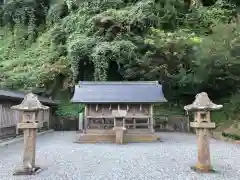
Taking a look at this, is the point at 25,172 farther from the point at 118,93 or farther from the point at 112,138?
the point at 118,93

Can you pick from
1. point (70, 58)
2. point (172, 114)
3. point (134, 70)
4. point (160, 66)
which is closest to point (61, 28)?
point (70, 58)

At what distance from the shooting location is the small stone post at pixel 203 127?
720 cm

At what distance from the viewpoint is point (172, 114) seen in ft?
62.8

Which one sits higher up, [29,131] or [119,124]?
[29,131]

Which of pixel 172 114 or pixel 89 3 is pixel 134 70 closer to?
pixel 172 114

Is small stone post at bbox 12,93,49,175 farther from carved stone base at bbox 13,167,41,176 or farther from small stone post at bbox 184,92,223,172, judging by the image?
small stone post at bbox 184,92,223,172

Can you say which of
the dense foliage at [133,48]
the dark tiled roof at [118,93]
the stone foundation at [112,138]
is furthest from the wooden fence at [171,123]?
the stone foundation at [112,138]

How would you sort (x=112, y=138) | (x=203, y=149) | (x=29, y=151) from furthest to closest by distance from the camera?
(x=112, y=138) < (x=203, y=149) < (x=29, y=151)

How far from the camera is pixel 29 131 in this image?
7.10 metres

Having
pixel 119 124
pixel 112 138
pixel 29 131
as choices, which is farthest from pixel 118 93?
pixel 29 131

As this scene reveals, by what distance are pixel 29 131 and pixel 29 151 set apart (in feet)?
1.52

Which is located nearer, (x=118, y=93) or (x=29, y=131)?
(x=29, y=131)

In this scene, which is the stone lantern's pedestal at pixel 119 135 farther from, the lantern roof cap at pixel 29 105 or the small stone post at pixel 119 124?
the lantern roof cap at pixel 29 105

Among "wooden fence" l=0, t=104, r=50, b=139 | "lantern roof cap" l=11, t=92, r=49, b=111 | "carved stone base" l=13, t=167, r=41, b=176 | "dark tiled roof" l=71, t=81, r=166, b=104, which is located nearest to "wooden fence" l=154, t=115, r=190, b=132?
"dark tiled roof" l=71, t=81, r=166, b=104
